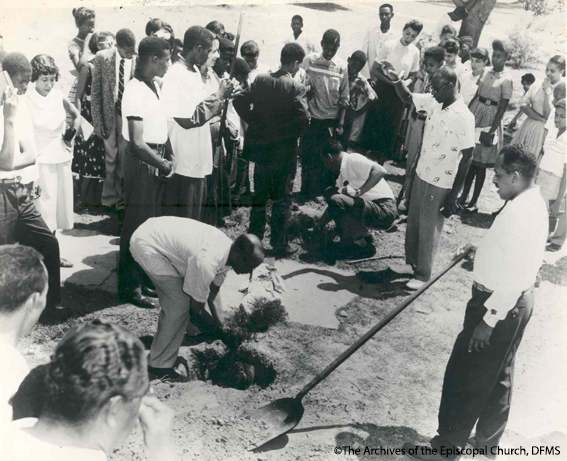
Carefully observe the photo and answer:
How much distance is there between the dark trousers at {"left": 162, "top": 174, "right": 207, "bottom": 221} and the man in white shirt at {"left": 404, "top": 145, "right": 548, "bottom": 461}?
8.20 ft

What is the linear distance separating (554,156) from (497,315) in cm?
363

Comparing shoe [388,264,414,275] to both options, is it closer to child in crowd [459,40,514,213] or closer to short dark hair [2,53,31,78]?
child in crowd [459,40,514,213]

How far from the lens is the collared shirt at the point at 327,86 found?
6.62 meters

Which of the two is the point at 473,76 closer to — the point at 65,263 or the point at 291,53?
the point at 291,53

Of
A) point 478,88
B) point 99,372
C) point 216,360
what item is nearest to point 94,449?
point 99,372

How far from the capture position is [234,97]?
5.37 m

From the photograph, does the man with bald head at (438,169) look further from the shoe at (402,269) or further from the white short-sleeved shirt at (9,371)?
the white short-sleeved shirt at (9,371)

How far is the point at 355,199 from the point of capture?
5.65m

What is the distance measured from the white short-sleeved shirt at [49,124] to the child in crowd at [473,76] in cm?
473

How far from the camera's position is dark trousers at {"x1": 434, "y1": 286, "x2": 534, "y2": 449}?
10.3ft

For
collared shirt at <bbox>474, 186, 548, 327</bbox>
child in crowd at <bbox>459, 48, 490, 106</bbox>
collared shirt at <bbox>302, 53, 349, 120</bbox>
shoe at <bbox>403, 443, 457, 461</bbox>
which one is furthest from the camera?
child in crowd at <bbox>459, 48, 490, 106</bbox>

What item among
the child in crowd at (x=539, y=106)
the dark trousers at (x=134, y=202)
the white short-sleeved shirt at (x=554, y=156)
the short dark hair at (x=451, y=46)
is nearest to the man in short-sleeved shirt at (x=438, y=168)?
the white short-sleeved shirt at (x=554, y=156)

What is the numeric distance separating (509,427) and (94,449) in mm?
2916

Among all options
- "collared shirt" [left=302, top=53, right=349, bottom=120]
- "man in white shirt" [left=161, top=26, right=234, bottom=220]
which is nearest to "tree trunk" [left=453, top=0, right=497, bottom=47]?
"collared shirt" [left=302, top=53, right=349, bottom=120]
